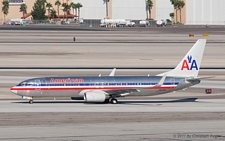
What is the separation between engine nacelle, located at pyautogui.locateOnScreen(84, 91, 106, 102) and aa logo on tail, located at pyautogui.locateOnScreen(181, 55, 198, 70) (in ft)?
26.1

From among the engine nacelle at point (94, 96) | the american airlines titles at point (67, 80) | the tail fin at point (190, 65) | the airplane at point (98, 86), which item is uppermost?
the tail fin at point (190, 65)

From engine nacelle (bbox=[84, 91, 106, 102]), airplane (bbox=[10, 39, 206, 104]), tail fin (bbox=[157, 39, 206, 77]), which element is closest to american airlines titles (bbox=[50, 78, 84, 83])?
airplane (bbox=[10, 39, 206, 104])

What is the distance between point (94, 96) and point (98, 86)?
1.27m

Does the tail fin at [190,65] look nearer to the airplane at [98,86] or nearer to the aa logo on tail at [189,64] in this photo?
the aa logo on tail at [189,64]

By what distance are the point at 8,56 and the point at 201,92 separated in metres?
44.3

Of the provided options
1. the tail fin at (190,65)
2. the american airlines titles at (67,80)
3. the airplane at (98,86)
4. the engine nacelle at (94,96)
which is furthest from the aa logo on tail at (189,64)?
the american airlines titles at (67,80)

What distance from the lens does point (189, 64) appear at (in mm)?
55719

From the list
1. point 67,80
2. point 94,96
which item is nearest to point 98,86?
point 94,96

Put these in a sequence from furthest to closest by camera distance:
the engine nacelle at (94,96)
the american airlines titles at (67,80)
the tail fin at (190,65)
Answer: the tail fin at (190,65)
the american airlines titles at (67,80)
the engine nacelle at (94,96)

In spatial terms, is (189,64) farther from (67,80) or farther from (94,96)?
(67,80)

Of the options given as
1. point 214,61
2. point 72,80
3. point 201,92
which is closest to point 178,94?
point 201,92

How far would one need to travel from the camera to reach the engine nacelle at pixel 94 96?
52.5 meters

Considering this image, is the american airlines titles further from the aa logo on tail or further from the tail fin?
the aa logo on tail

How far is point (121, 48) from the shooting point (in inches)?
4525
